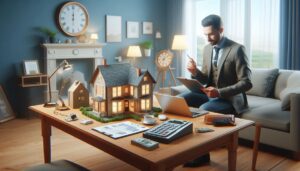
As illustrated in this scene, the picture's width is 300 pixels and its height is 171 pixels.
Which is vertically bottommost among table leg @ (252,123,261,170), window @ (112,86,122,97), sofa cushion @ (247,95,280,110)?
table leg @ (252,123,261,170)

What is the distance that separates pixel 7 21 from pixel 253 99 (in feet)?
11.5

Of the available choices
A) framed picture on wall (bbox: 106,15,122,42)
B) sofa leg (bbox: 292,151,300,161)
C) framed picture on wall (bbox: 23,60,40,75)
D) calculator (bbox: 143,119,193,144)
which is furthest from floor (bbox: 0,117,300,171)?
framed picture on wall (bbox: 106,15,122,42)

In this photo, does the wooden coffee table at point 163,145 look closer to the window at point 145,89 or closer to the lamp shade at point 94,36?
the window at point 145,89

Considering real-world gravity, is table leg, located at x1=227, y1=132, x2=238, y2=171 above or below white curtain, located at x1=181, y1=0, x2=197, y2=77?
below

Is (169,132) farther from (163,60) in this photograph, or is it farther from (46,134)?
(163,60)

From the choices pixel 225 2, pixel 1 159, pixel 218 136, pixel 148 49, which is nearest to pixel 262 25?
pixel 225 2

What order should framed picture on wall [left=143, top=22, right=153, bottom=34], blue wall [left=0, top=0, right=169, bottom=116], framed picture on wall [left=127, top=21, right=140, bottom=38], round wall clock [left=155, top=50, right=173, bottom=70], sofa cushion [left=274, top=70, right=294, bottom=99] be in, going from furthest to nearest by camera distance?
framed picture on wall [left=143, top=22, right=153, bottom=34] → framed picture on wall [left=127, top=21, right=140, bottom=38] → round wall clock [left=155, top=50, right=173, bottom=70] → blue wall [left=0, top=0, right=169, bottom=116] → sofa cushion [left=274, top=70, right=294, bottom=99]

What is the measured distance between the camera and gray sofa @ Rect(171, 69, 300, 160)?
263cm

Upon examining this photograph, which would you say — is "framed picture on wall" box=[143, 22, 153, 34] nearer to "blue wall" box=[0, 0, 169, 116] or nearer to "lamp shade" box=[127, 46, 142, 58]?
"lamp shade" box=[127, 46, 142, 58]

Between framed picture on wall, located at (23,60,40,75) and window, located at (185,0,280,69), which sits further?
window, located at (185,0,280,69)

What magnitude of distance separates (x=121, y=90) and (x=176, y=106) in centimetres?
39

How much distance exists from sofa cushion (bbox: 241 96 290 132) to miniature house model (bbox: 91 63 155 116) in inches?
51.2

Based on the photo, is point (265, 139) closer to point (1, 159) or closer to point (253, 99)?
point (253, 99)

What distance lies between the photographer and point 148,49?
18.7ft
